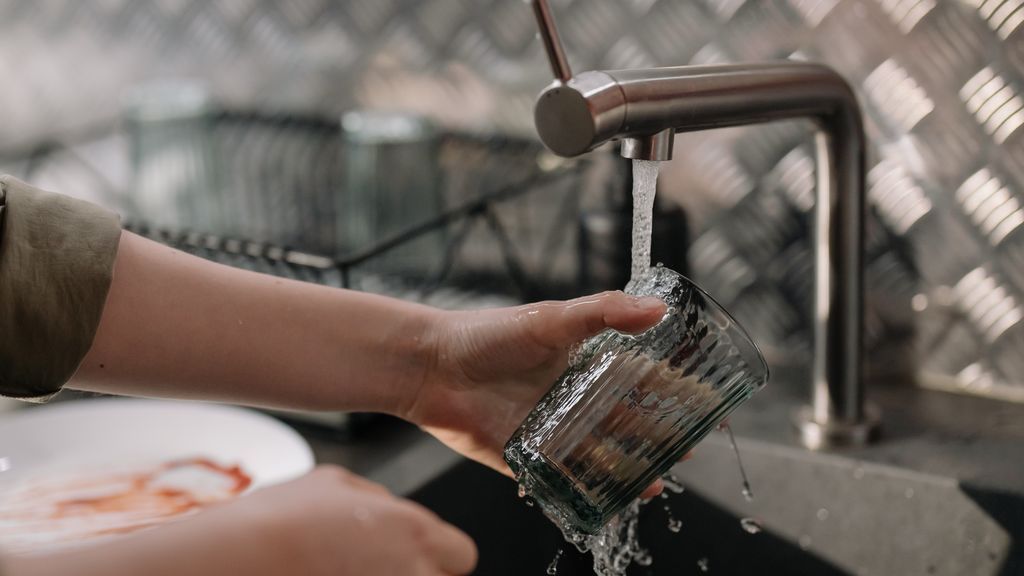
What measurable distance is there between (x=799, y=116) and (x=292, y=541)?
25.2 inches

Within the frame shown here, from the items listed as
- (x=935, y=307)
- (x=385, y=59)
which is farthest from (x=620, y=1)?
(x=935, y=307)

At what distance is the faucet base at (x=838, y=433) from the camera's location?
3.69 ft

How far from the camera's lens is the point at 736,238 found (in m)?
1.33

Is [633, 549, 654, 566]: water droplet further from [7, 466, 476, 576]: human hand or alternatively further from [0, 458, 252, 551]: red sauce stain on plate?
[7, 466, 476, 576]: human hand

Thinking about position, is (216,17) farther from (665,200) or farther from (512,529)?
(512,529)

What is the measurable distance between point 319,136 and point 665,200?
25.2 inches

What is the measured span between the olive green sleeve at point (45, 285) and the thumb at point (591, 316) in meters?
0.34

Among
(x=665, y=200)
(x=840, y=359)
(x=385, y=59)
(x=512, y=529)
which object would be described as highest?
(x=385, y=59)

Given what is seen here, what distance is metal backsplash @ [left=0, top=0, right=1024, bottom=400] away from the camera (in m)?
1.16

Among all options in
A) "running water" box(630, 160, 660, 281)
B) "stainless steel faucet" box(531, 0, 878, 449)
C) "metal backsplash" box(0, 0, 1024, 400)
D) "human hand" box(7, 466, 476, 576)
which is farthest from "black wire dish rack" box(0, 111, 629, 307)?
"human hand" box(7, 466, 476, 576)

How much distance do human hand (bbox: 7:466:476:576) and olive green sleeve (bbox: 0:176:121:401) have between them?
0.33 metres

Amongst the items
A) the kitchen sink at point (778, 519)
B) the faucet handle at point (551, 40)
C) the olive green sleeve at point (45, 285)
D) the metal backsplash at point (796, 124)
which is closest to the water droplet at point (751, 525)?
the kitchen sink at point (778, 519)

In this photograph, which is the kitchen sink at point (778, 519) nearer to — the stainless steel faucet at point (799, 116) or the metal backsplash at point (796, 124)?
the stainless steel faucet at point (799, 116)

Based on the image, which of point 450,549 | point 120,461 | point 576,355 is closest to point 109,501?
point 120,461
